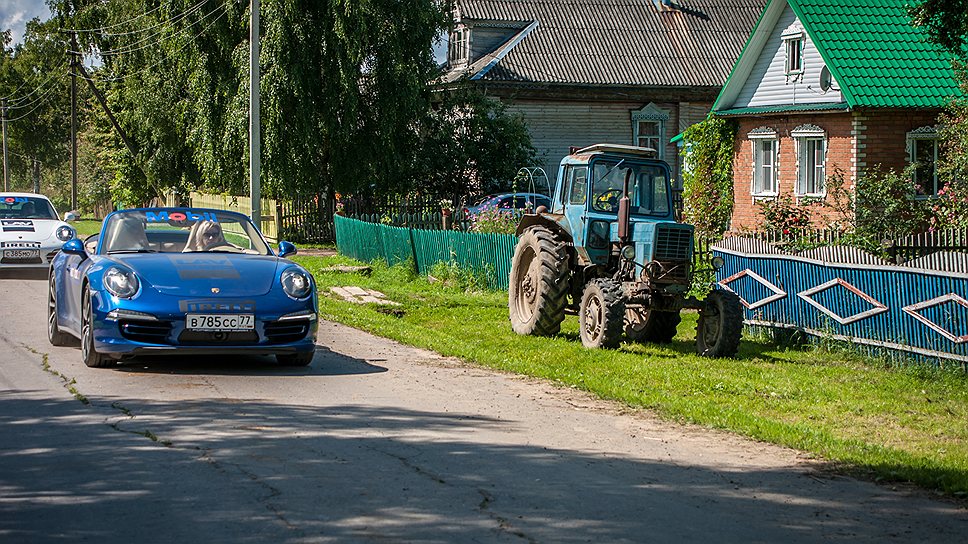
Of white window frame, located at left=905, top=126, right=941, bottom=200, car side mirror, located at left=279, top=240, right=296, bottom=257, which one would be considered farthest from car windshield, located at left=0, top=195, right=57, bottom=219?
white window frame, located at left=905, top=126, right=941, bottom=200

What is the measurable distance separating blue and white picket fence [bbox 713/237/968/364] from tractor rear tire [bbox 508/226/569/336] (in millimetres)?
2753

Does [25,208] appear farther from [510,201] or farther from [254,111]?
[510,201]

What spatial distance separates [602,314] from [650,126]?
107 feet

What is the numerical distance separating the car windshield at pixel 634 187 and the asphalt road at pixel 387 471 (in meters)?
4.37

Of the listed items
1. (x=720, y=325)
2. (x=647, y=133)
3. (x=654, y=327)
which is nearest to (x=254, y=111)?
(x=654, y=327)

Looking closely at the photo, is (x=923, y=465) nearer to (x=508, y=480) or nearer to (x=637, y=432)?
(x=637, y=432)

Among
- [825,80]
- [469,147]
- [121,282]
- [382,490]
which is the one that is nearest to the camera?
[382,490]

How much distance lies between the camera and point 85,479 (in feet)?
23.0

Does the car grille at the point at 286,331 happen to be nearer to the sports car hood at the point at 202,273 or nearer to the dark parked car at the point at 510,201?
the sports car hood at the point at 202,273

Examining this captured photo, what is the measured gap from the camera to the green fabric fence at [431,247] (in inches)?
850

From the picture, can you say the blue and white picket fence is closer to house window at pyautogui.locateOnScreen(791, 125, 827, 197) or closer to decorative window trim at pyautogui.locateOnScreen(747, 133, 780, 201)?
house window at pyautogui.locateOnScreen(791, 125, 827, 197)

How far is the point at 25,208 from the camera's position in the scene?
80.3ft

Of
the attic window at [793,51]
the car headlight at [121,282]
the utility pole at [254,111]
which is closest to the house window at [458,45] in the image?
the attic window at [793,51]

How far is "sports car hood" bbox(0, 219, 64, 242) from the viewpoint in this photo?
22906 mm
